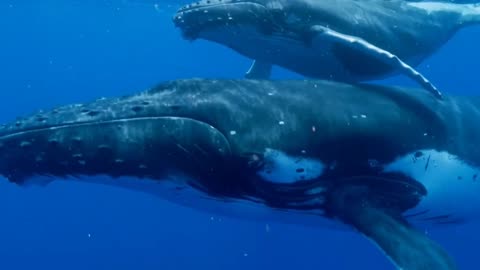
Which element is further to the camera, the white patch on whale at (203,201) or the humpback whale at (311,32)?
the humpback whale at (311,32)

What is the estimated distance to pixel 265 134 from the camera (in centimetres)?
661

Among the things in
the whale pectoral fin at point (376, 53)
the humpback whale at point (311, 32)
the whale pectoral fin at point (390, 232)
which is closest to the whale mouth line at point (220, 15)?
the humpback whale at point (311, 32)

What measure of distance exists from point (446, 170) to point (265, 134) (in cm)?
304

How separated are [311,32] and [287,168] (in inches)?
131

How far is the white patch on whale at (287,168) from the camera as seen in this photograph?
6.60m

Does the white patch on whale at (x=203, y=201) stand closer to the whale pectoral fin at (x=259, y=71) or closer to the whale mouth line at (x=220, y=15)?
the whale mouth line at (x=220, y=15)

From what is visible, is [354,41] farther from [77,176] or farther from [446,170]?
[77,176]

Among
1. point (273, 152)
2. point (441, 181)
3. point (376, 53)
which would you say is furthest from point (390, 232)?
point (376, 53)

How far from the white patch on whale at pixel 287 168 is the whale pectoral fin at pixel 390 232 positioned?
19.6 inches

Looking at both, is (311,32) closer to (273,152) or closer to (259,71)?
(259,71)

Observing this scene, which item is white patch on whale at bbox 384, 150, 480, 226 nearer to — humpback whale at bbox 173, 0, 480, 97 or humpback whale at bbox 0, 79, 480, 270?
humpback whale at bbox 0, 79, 480, 270

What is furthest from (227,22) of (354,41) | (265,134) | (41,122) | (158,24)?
(158,24)

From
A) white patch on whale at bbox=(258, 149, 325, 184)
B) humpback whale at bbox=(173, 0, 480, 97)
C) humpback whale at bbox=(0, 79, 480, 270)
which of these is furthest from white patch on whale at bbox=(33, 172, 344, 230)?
humpback whale at bbox=(173, 0, 480, 97)

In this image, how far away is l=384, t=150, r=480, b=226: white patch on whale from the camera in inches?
301
